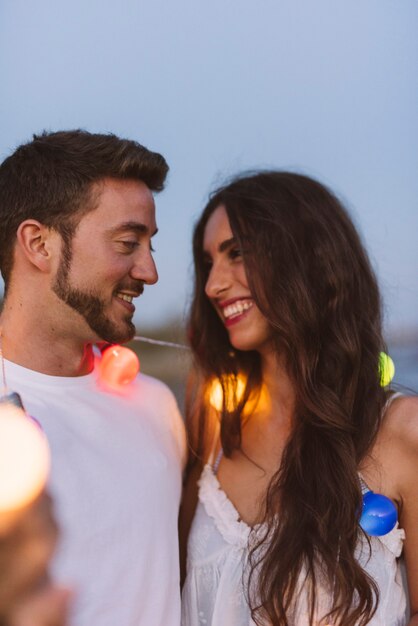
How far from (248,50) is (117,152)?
1534 mm

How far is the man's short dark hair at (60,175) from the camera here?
2135 mm

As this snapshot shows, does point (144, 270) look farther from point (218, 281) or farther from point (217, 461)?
point (217, 461)

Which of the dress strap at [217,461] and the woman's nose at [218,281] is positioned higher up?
the woman's nose at [218,281]

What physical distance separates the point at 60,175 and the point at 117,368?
70cm

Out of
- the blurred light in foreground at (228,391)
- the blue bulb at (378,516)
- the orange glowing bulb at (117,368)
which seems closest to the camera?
the blue bulb at (378,516)

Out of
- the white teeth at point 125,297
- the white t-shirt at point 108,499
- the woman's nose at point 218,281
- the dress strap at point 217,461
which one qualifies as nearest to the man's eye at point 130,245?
the white teeth at point 125,297

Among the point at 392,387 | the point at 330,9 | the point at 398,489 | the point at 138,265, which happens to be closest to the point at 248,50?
the point at 330,9

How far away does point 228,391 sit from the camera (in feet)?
8.43

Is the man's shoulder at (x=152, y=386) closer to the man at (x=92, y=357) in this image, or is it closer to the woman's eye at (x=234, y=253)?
the man at (x=92, y=357)

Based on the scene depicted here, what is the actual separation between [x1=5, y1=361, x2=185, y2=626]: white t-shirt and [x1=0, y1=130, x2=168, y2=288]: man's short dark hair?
0.51 meters

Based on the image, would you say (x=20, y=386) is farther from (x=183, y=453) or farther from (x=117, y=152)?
(x=117, y=152)

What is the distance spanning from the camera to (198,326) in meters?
2.73

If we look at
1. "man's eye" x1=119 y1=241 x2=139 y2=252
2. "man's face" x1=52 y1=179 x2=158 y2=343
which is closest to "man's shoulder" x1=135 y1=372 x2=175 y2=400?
"man's face" x1=52 y1=179 x2=158 y2=343

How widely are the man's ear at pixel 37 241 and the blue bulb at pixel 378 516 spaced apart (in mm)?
1277
